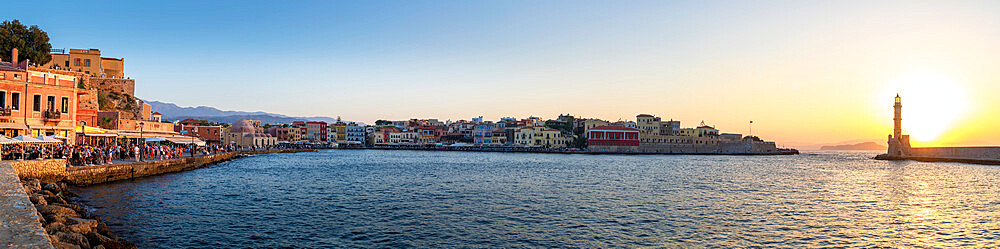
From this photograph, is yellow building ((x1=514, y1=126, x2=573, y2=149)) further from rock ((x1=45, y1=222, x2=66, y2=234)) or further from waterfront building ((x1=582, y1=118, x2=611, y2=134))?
rock ((x1=45, y1=222, x2=66, y2=234))

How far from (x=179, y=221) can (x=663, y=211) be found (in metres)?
15.3

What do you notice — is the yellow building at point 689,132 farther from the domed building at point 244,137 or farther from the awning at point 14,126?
the awning at point 14,126

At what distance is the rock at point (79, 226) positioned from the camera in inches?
445

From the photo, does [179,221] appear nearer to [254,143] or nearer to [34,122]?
[34,122]

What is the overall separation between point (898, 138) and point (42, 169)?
101m

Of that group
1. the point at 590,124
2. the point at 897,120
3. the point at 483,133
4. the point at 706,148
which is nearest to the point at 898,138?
the point at 897,120

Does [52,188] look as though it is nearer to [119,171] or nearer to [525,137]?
[119,171]

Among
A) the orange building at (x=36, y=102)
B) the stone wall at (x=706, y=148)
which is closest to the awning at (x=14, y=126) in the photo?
the orange building at (x=36, y=102)

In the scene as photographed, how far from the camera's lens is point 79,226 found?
11555 millimetres

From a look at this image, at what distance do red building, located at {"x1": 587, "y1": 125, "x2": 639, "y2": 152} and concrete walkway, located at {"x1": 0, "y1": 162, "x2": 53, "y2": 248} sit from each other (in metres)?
95.8

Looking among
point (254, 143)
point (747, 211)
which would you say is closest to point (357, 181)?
point (747, 211)

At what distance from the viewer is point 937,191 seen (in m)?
31.0

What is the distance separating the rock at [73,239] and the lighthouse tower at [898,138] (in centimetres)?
9864

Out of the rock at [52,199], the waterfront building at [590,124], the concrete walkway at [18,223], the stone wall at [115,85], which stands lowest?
the rock at [52,199]
